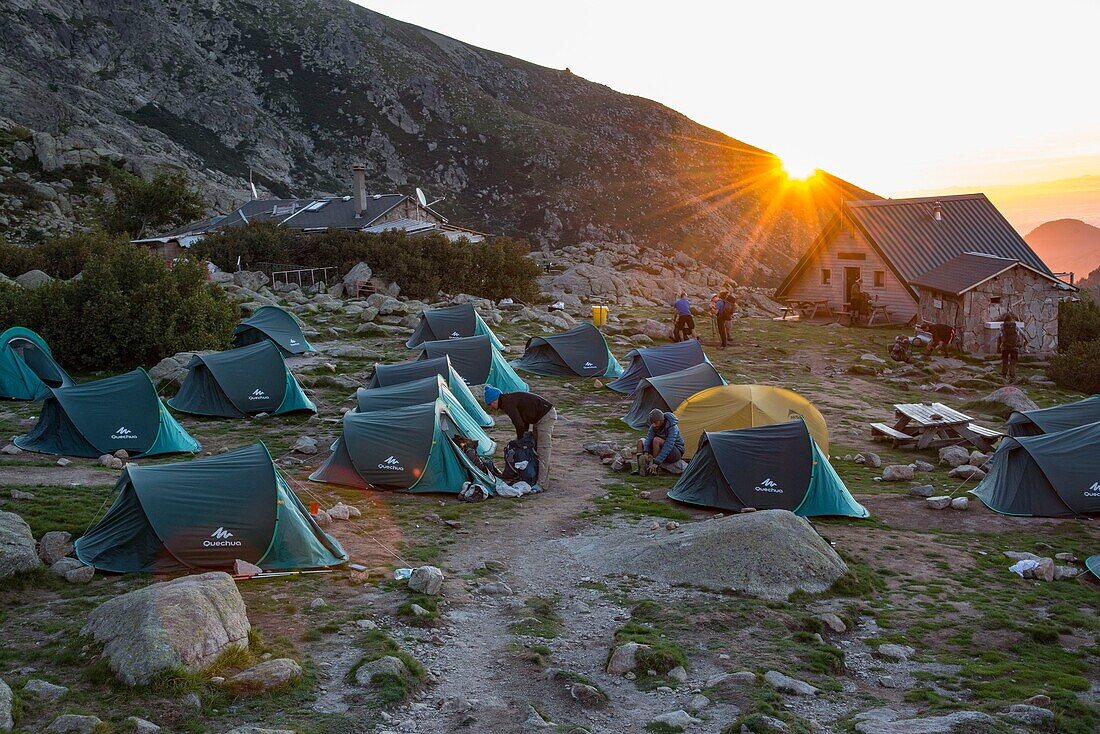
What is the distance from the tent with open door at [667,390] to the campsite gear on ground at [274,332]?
1204 centimetres

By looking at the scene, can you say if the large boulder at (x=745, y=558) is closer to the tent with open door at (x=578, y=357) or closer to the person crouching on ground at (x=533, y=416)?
the person crouching on ground at (x=533, y=416)

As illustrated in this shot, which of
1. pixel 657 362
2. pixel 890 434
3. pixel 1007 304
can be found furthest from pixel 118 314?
pixel 1007 304

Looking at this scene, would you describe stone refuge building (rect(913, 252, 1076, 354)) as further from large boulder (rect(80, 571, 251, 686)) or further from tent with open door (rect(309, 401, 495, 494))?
large boulder (rect(80, 571, 251, 686))

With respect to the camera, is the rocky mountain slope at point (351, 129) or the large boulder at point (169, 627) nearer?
the large boulder at point (169, 627)

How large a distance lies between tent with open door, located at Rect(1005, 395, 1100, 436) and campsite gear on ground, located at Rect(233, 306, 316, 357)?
791 inches

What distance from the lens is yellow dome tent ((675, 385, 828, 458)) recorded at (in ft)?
59.1

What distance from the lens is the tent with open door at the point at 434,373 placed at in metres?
21.2

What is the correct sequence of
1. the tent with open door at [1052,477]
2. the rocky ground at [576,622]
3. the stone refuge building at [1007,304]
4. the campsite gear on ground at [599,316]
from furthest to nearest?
the campsite gear on ground at [599,316] < the stone refuge building at [1007,304] < the tent with open door at [1052,477] < the rocky ground at [576,622]

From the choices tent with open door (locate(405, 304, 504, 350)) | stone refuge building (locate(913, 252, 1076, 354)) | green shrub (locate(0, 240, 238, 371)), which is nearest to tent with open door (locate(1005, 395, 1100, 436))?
tent with open door (locate(405, 304, 504, 350))

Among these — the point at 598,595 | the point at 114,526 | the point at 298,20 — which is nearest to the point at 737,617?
the point at 598,595

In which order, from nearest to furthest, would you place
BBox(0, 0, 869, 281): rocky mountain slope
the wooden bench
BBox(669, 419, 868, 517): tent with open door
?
BBox(669, 419, 868, 517): tent with open door < the wooden bench < BBox(0, 0, 869, 281): rocky mountain slope

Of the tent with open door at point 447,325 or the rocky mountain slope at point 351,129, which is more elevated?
the rocky mountain slope at point 351,129

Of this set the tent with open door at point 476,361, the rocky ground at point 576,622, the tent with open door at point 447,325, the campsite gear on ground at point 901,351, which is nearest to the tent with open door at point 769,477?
the rocky ground at point 576,622

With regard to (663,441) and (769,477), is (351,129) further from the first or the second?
(769,477)
